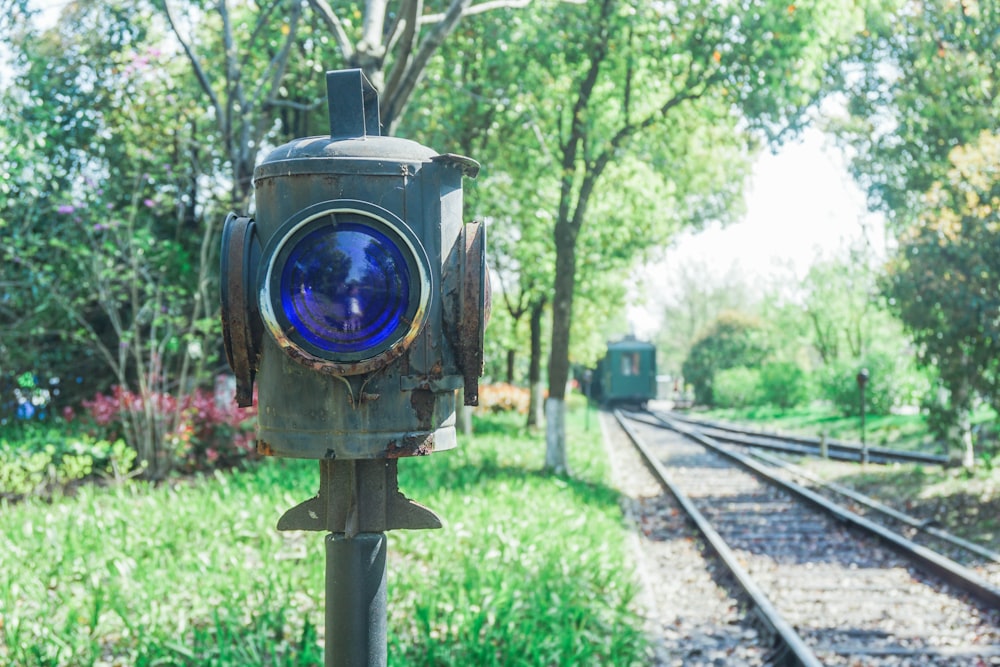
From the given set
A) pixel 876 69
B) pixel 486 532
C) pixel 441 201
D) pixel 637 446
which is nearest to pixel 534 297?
pixel 637 446

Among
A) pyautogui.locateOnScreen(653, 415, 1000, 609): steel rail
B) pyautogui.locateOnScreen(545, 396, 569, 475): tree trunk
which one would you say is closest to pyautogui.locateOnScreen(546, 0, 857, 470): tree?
pyautogui.locateOnScreen(545, 396, 569, 475): tree trunk

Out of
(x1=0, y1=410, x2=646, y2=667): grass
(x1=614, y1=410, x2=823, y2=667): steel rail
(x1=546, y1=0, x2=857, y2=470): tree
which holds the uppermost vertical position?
(x1=546, y1=0, x2=857, y2=470): tree

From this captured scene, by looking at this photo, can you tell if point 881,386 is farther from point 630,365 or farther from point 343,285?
point 343,285

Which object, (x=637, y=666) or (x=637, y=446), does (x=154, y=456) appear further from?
(x=637, y=446)

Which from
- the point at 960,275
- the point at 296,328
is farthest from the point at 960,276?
the point at 296,328

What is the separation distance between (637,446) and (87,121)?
1438 cm

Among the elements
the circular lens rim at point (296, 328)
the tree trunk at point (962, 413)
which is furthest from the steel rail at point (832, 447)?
the circular lens rim at point (296, 328)

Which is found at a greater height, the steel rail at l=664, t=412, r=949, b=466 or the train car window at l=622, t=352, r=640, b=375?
the train car window at l=622, t=352, r=640, b=375

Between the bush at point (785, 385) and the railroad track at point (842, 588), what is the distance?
24035 millimetres

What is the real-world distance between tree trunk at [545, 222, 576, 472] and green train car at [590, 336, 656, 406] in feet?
94.6

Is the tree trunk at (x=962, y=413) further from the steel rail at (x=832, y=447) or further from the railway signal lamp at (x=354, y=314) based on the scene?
the railway signal lamp at (x=354, y=314)

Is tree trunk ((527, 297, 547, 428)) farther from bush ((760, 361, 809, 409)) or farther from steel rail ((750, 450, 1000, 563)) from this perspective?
bush ((760, 361, 809, 409))

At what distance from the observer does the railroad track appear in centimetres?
620

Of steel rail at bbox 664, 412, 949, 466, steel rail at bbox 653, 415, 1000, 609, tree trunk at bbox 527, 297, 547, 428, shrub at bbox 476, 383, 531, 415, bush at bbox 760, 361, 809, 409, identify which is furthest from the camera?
bush at bbox 760, 361, 809, 409
